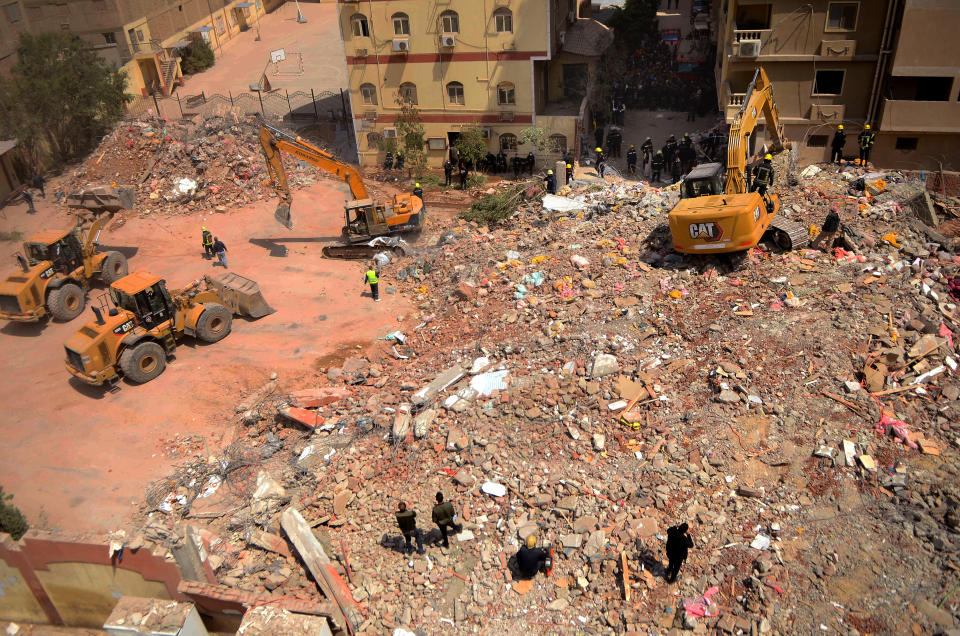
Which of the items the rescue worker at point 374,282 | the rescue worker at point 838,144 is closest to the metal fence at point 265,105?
the rescue worker at point 374,282

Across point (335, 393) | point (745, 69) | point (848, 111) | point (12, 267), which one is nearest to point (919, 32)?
point (848, 111)

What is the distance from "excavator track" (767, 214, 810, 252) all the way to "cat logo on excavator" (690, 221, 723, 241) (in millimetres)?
2051

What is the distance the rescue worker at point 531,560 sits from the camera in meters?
10.1

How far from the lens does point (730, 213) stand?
14891 millimetres

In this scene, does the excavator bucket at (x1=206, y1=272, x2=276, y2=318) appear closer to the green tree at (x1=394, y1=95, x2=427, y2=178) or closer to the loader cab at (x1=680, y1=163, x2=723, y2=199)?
the loader cab at (x1=680, y1=163, x2=723, y2=199)

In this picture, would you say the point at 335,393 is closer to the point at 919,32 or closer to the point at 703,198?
the point at 703,198

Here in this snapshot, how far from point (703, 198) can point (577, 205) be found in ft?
17.4

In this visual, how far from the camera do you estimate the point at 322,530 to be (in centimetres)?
1175

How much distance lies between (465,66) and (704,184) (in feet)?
48.0

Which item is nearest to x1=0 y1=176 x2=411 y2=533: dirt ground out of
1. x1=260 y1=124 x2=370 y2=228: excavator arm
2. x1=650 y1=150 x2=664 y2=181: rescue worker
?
x1=260 y1=124 x2=370 y2=228: excavator arm

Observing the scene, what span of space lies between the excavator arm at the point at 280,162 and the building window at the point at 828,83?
1577 centimetres

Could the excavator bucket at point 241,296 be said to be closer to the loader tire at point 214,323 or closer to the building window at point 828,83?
the loader tire at point 214,323

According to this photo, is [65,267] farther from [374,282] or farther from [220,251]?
[374,282]

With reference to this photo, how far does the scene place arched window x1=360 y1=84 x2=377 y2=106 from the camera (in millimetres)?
29484
